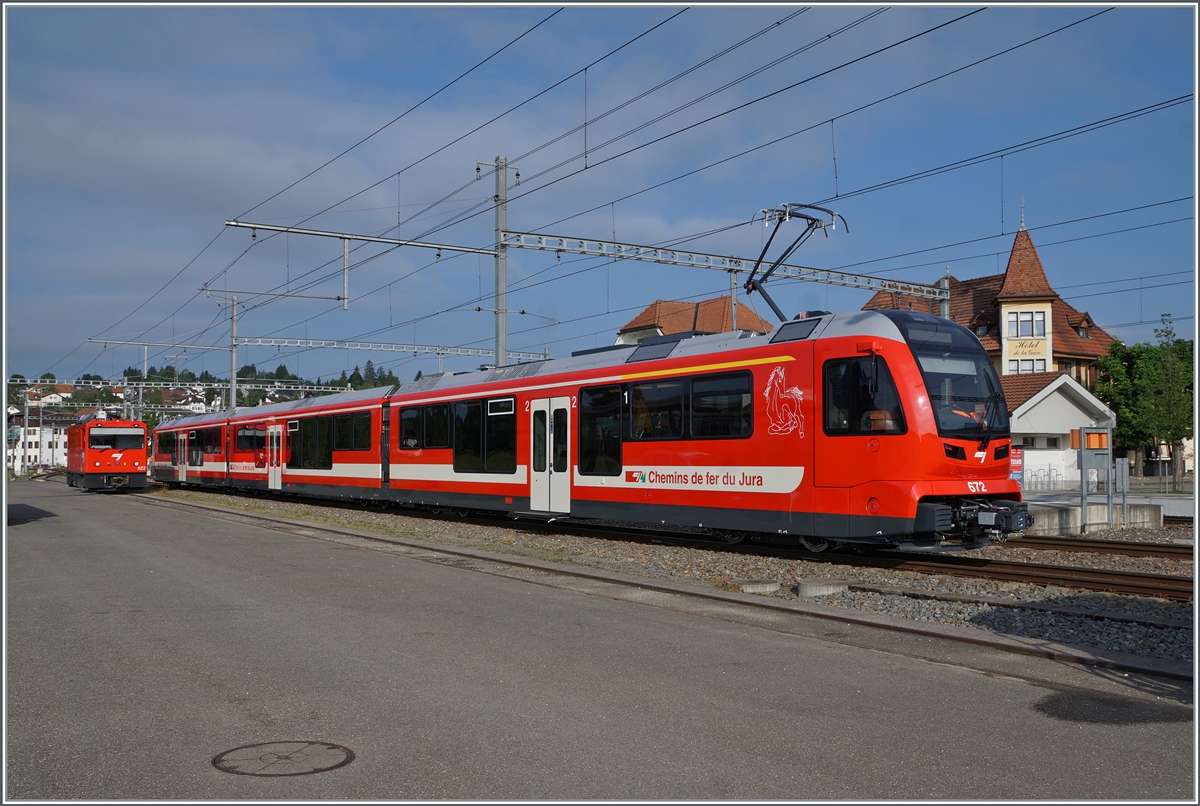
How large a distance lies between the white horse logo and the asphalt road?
4.00 meters

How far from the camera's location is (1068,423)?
42938 mm

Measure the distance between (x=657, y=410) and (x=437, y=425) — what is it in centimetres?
779

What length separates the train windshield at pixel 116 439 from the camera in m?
40.7

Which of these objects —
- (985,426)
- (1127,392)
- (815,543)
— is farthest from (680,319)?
(985,426)

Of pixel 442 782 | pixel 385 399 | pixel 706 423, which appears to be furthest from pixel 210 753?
pixel 385 399

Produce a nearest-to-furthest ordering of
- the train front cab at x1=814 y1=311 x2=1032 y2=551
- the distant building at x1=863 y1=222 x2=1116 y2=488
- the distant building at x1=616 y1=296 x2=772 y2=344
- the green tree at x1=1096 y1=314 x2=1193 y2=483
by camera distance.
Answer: the train front cab at x1=814 y1=311 x2=1032 y2=551, the distant building at x1=863 y1=222 x2=1116 y2=488, the green tree at x1=1096 y1=314 x2=1193 y2=483, the distant building at x1=616 y1=296 x2=772 y2=344

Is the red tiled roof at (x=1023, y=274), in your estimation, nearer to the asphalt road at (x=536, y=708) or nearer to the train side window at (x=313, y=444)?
the train side window at (x=313, y=444)

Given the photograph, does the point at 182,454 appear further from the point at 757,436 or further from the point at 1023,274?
the point at 1023,274

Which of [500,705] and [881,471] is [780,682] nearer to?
[500,705]

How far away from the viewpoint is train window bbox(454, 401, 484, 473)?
20.5 meters

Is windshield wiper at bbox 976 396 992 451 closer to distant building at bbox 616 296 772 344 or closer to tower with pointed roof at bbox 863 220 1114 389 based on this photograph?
tower with pointed roof at bbox 863 220 1114 389

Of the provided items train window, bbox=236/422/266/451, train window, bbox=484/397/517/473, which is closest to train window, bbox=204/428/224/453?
train window, bbox=236/422/266/451

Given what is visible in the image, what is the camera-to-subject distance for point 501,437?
19.8 meters

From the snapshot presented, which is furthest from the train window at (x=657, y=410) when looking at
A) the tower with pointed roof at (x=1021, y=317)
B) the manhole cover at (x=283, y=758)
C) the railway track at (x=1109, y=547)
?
the tower with pointed roof at (x=1021, y=317)
